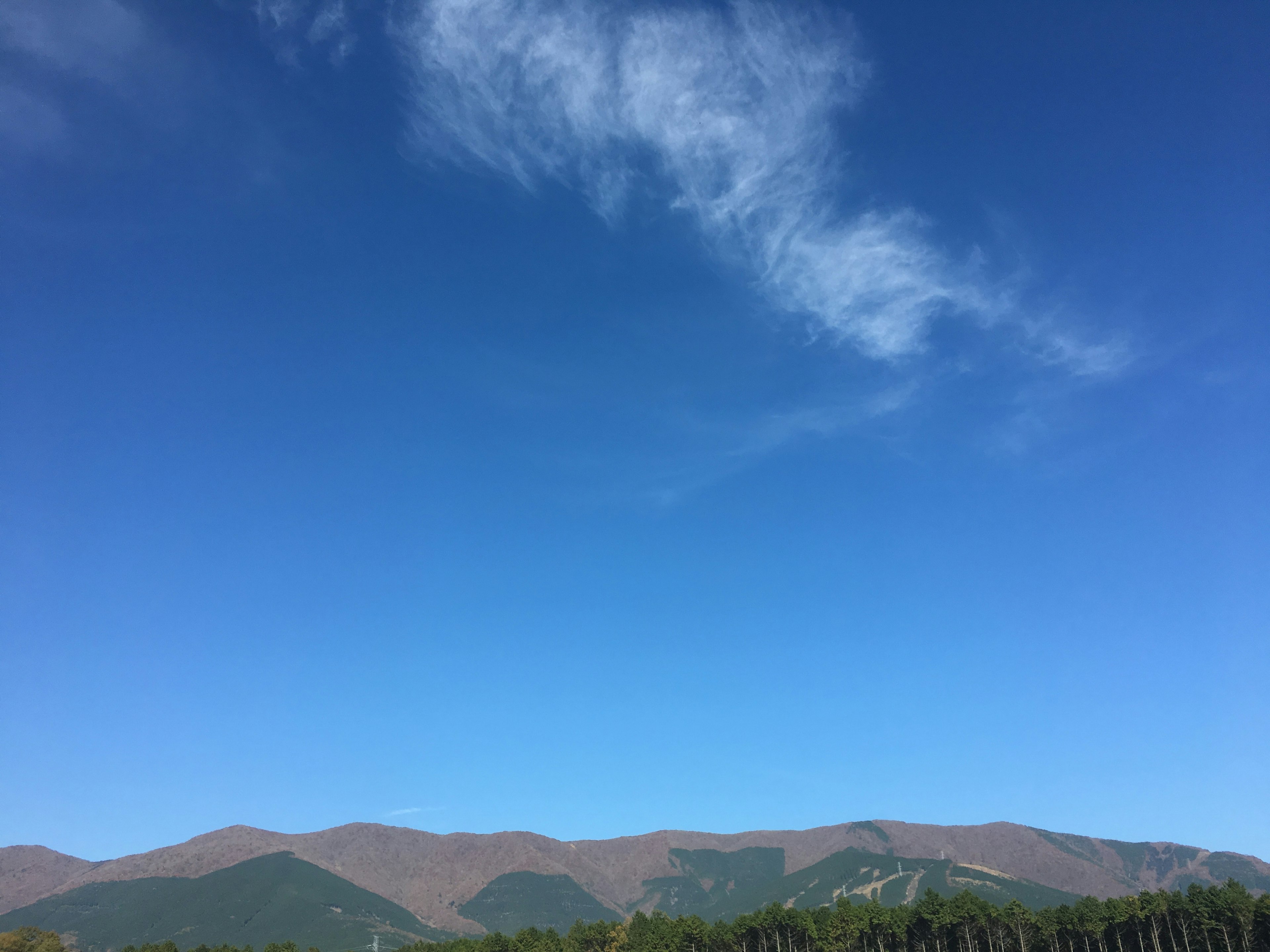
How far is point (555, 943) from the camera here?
19762cm

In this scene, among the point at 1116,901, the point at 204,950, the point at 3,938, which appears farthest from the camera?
the point at 204,950

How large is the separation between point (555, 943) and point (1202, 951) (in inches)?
5107

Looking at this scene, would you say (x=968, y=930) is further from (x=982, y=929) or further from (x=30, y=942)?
(x=30, y=942)

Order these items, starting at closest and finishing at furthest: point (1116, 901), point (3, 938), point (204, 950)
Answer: point (3, 938) → point (1116, 901) → point (204, 950)

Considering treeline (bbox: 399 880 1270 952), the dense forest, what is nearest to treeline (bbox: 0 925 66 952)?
the dense forest

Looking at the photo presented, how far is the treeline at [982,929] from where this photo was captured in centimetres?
16175

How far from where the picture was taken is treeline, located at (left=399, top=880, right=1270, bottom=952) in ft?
531

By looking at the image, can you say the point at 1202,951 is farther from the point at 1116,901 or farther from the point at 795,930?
the point at 795,930

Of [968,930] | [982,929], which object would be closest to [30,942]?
[968,930]

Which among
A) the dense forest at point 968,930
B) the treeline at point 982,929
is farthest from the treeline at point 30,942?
the treeline at point 982,929

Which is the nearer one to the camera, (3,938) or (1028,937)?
(3,938)

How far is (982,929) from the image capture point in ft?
585

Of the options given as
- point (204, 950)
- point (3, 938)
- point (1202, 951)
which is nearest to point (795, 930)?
point (1202, 951)

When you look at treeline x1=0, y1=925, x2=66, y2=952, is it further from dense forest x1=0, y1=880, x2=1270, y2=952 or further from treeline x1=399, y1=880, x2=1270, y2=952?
treeline x1=399, y1=880, x2=1270, y2=952
